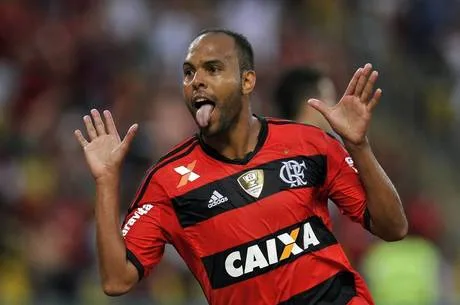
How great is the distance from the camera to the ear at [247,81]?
18.5 ft

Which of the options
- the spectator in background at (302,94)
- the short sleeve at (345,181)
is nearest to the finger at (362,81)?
the short sleeve at (345,181)

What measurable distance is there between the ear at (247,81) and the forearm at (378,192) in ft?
1.78

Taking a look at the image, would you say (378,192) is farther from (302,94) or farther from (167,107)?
(167,107)

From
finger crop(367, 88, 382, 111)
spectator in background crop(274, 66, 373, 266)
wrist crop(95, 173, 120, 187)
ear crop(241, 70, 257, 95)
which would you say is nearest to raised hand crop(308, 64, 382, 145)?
finger crop(367, 88, 382, 111)

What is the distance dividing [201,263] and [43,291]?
16.9 feet

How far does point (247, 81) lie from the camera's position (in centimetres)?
567

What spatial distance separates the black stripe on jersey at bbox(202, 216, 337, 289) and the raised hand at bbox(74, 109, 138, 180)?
0.59 m

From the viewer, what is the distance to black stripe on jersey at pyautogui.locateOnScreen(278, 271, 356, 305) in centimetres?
549

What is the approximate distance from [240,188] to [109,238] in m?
0.64

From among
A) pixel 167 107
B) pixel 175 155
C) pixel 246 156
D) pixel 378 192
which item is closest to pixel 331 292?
pixel 378 192

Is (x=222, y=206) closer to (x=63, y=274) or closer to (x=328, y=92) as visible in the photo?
(x=328, y=92)

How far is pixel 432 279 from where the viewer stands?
33.1 feet

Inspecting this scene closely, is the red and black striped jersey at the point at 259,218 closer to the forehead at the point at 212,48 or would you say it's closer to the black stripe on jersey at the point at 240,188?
the black stripe on jersey at the point at 240,188

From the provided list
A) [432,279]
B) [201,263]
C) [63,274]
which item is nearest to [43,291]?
[63,274]
